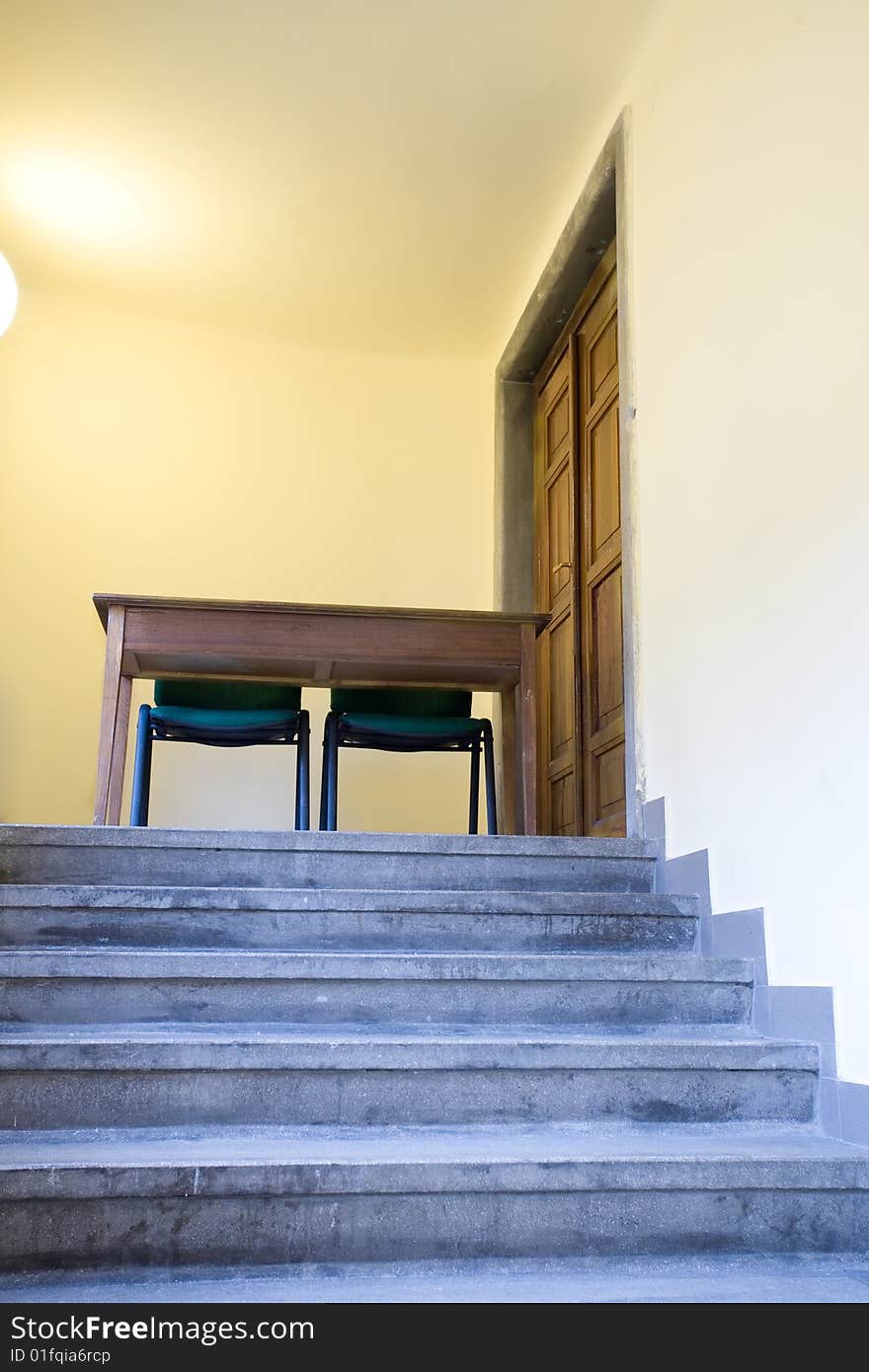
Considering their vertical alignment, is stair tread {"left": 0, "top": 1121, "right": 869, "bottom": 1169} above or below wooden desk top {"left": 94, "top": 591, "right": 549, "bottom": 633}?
below

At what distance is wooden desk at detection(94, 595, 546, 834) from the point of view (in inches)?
145

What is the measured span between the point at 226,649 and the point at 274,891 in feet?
4.17

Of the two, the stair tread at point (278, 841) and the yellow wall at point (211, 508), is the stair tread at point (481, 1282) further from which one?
the yellow wall at point (211, 508)

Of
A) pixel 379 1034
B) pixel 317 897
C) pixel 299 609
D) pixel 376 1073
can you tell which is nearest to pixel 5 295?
pixel 299 609

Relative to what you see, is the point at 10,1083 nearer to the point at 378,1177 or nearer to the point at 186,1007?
the point at 186,1007

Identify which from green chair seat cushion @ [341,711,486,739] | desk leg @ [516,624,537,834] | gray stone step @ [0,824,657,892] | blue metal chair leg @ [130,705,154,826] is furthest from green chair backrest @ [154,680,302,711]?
gray stone step @ [0,824,657,892]

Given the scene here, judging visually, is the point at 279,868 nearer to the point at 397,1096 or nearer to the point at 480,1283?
the point at 397,1096

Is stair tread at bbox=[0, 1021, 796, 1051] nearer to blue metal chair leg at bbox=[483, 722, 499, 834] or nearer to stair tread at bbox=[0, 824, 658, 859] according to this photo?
stair tread at bbox=[0, 824, 658, 859]

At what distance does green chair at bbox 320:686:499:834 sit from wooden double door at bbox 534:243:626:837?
0.43 metres

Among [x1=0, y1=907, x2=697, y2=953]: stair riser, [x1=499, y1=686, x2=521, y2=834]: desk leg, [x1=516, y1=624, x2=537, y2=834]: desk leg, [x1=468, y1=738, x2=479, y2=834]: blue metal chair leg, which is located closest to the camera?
[x1=0, y1=907, x2=697, y2=953]: stair riser

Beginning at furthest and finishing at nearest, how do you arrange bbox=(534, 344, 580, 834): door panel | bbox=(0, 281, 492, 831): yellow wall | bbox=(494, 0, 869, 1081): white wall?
bbox=(0, 281, 492, 831): yellow wall < bbox=(534, 344, 580, 834): door panel < bbox=(494, 0, 869, 1081): white wall

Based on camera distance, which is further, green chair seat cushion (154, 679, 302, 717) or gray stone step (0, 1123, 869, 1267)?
green chair seat cushion (154, 679, 302, 717)

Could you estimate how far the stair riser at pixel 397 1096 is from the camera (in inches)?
80.2

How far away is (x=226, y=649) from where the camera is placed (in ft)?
12.3
